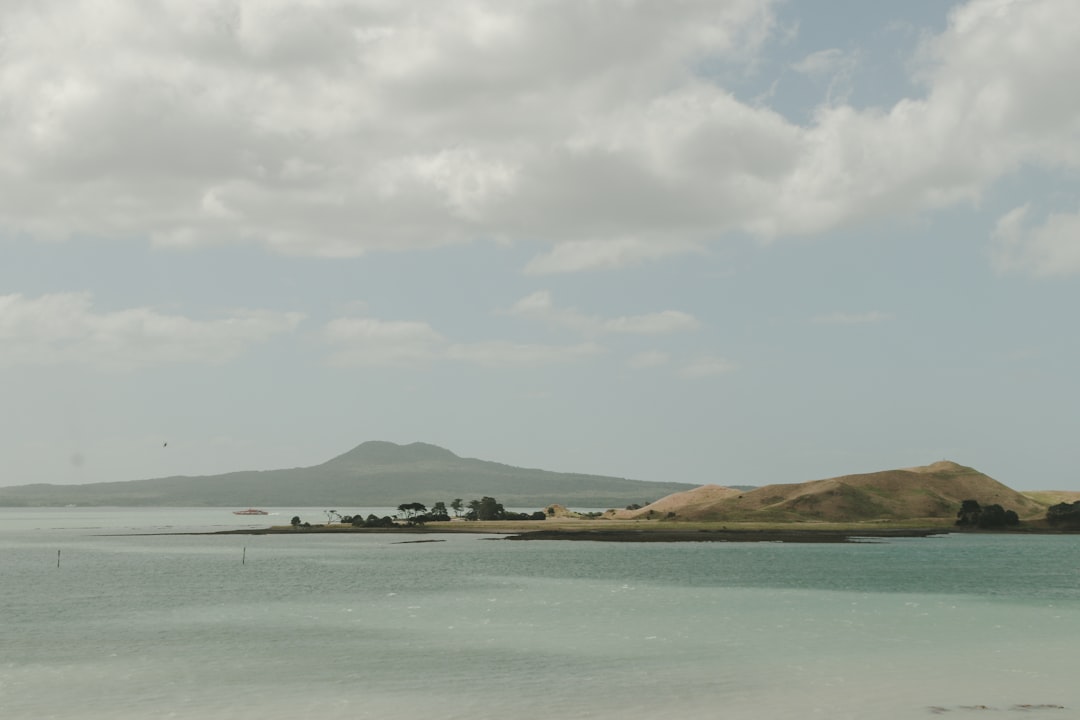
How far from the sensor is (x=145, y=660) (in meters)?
48.6

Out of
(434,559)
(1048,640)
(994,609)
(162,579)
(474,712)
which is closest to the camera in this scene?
(474,712)

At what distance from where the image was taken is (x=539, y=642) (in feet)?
180

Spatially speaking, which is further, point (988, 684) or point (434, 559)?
point (434, 559)

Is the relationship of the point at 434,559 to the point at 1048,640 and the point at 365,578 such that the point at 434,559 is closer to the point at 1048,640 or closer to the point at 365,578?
the point at 365,578

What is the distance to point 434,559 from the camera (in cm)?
13288

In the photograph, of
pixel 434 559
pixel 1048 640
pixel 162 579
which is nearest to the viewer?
pixel 1048 640

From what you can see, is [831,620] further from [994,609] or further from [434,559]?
[434,559]

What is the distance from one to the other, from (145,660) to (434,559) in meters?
85.2

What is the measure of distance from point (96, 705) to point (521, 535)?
157593 millimetres

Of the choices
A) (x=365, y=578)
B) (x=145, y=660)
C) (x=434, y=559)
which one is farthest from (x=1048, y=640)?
(x=434, y=559)

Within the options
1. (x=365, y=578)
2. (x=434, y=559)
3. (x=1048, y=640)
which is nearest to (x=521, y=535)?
(x=434, y=559)

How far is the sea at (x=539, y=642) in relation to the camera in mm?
38406

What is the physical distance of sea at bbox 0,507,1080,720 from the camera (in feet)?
126

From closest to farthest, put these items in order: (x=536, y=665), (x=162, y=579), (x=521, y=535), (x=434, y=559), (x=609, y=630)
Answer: (x=536, y=665)
(x=609, y=630)
(x=162, y=579)
(x=434, y=559)
(x=521, y=535)
